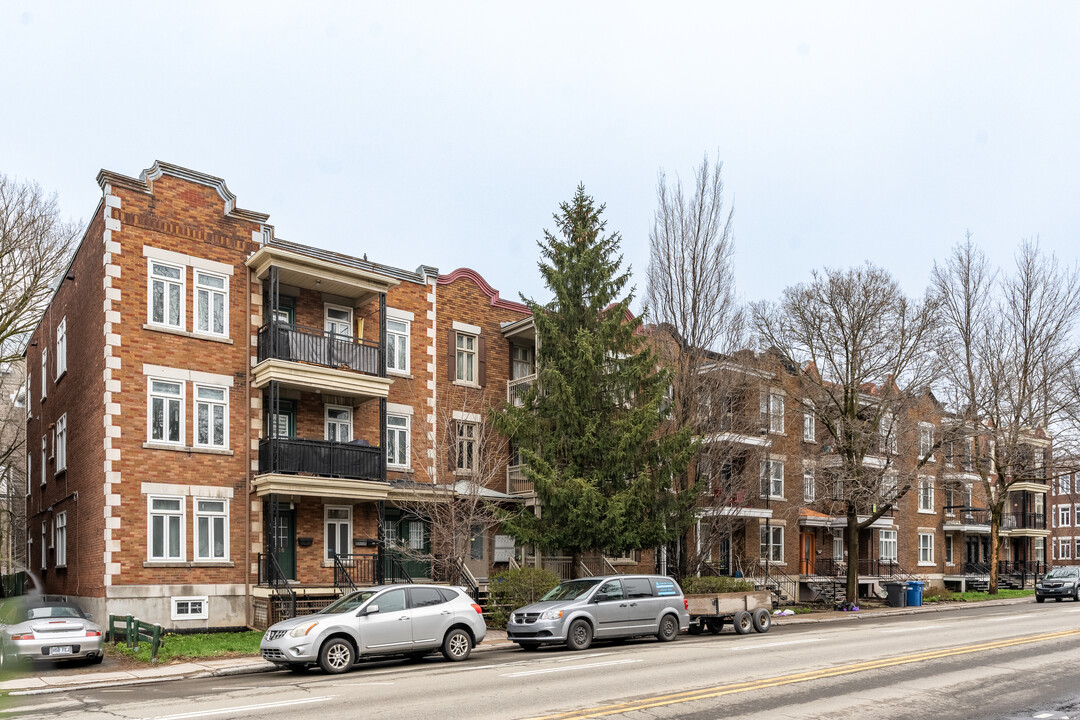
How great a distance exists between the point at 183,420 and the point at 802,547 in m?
27.2

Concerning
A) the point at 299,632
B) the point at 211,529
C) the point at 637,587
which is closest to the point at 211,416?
the point at 211,529

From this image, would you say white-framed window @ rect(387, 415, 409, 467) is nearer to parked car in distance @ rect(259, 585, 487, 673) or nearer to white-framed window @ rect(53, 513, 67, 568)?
white-framed window @ rect(53, 513, 67, 568)

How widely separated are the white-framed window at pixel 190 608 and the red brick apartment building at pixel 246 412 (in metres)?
0.03

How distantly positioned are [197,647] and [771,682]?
12414 millimetres

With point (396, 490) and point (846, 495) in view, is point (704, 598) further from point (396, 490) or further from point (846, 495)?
point (846, 495)

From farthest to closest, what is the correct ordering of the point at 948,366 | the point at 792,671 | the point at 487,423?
the point at 948,366, the point at 487,423, the point at 792,671

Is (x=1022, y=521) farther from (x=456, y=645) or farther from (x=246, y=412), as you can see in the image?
(x=456, y=645)

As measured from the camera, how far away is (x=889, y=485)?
119ft

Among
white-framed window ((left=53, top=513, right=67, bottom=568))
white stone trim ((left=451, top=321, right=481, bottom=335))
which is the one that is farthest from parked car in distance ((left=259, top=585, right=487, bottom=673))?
white stone trim ((left=451, top=321, right=481, bottom=335))

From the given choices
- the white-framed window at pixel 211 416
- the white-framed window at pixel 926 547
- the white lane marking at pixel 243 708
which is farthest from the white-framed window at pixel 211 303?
the white-framed window at pixel 926 547

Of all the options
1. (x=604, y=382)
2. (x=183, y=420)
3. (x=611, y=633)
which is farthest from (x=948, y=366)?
(x=183, y=420)

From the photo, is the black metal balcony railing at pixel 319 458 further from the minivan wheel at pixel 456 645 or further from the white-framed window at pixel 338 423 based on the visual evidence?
the minivan wheel at pixel 456 645

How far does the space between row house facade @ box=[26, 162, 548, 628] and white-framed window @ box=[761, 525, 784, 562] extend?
14156 mm

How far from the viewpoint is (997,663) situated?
52.5ft
